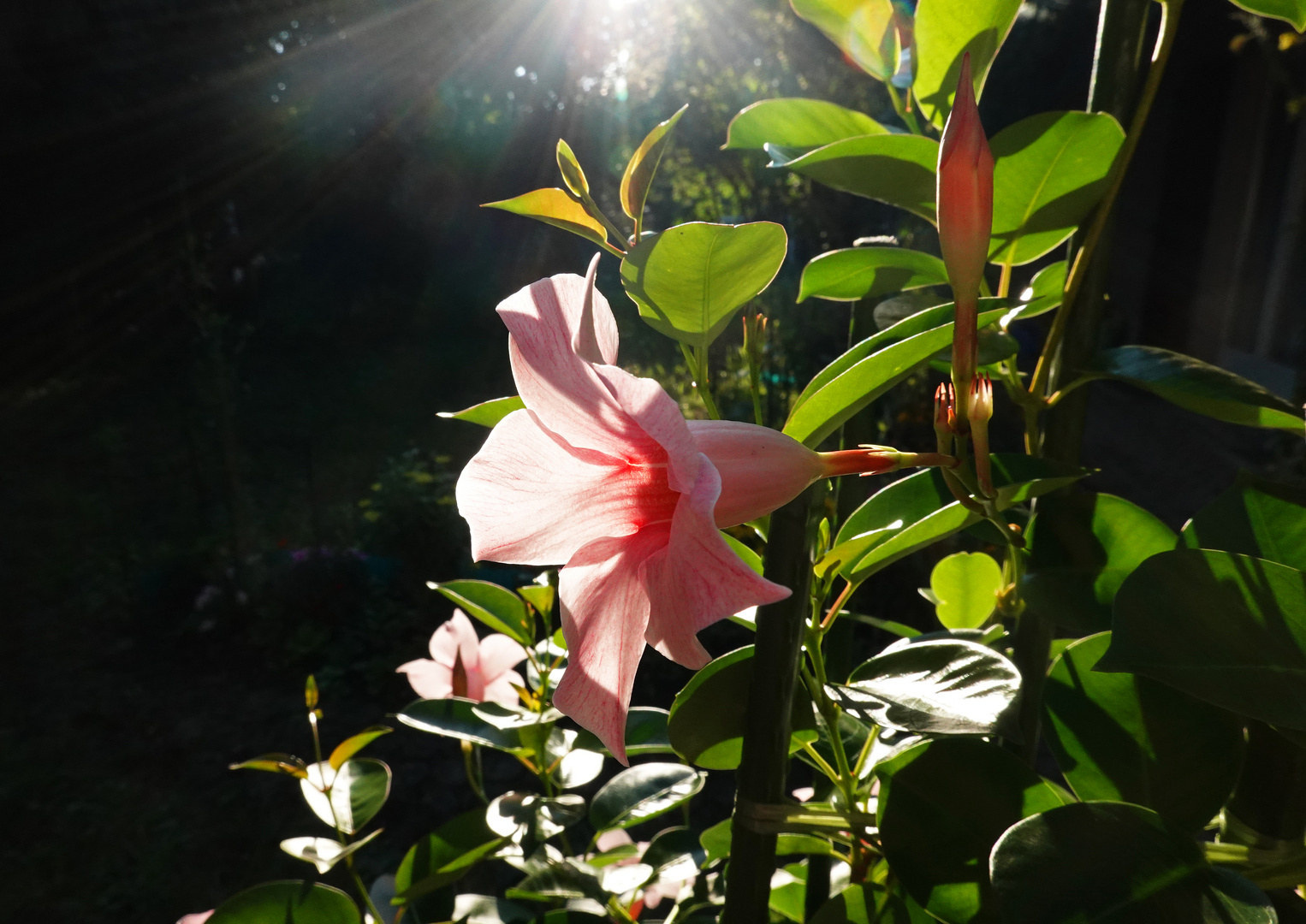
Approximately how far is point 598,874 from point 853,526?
1.34 feet

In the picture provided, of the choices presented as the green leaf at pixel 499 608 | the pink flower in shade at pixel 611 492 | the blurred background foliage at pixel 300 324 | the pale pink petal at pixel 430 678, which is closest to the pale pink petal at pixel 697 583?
the pink flower in shade at pixel 611 492

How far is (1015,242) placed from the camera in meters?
0.51

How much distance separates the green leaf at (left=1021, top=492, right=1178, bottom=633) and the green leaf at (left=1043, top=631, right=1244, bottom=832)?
0.03 m

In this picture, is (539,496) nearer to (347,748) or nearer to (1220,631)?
(1220,631)

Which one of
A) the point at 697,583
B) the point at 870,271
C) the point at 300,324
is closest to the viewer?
the point at 697,583

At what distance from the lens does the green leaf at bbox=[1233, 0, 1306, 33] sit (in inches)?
16.4

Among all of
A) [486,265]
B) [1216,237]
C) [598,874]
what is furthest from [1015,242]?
[486,265]

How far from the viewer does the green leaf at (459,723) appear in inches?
26.2

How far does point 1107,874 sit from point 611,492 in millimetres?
264

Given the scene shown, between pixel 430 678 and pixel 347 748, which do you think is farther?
pixel 430 678

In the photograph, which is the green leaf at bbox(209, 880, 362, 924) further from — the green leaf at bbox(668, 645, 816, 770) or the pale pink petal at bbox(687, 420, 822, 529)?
the pale pink petal at bbox(687, 420, 822, 529)

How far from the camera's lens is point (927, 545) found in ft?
1.48

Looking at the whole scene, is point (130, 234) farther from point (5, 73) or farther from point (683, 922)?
point (683, 922)

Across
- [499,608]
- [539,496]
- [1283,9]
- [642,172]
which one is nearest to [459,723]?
[499,608]
